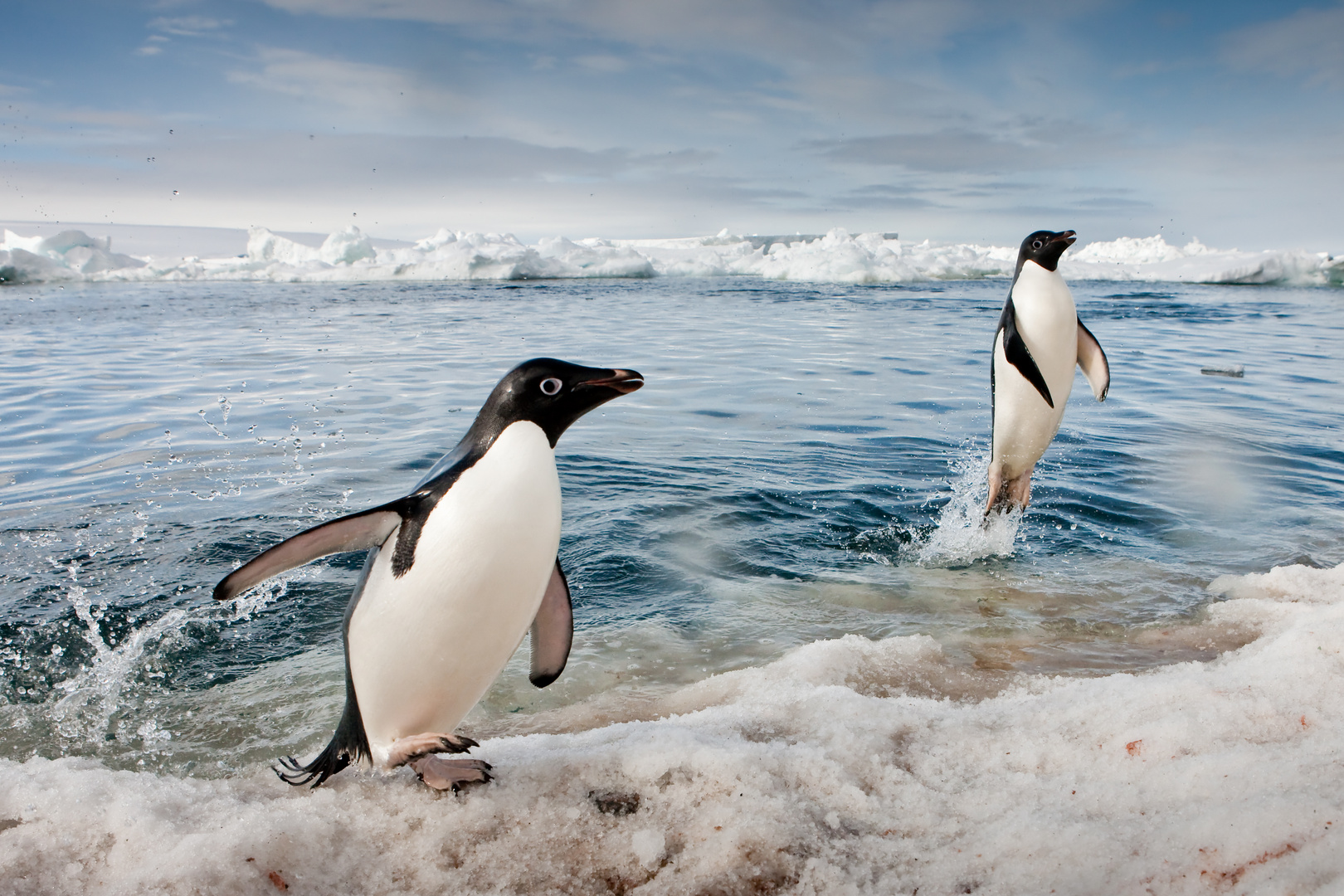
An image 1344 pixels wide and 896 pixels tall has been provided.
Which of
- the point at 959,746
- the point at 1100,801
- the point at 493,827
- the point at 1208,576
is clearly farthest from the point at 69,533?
the point at 1208,576

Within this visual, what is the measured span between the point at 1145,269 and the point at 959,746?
50.4 meters

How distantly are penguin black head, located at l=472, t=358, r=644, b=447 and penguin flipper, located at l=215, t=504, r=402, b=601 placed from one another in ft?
1.01

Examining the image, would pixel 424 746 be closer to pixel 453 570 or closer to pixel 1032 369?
pixel 453 570

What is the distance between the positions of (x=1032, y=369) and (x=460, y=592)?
378 cm

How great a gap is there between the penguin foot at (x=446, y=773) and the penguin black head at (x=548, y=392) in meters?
0.76

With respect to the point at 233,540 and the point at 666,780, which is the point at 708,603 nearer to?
the point at 666,780

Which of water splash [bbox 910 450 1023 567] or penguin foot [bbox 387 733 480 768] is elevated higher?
penguin foot [bbox 387 733 480 768]

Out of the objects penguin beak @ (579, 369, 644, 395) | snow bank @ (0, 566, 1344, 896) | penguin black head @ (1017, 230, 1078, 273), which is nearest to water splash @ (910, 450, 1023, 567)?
penguin black head @ (1017, 230, 1078, 273)

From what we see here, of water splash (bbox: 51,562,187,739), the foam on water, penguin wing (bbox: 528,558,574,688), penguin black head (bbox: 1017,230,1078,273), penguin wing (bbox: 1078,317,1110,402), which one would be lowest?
water splash (bbox: 51,562,187,739)

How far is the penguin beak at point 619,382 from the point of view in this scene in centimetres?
203

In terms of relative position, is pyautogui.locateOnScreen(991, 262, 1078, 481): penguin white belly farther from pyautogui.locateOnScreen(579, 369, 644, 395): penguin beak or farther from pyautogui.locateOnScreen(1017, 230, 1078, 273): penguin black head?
pyautogui.locateOnScreen(579, 369, 644, 395): penguin beak

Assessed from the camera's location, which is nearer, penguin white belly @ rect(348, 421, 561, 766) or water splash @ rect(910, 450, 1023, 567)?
penguin white belly @ rect(348, 421, 561, 766)

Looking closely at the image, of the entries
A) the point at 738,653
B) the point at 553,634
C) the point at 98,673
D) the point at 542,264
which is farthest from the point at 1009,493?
the point at 542,264

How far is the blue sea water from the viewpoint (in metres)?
3.26
